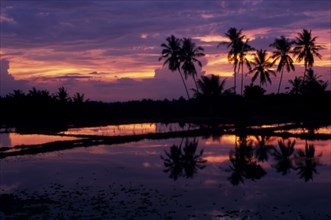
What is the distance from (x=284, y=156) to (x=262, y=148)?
8.68 feet

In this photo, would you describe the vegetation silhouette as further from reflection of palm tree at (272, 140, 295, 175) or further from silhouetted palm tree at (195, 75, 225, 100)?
reflection of palm tree at (272, 140, 295, 175)

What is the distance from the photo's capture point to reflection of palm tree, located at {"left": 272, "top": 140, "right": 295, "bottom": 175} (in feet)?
49.7

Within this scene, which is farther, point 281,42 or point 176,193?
point 281,42

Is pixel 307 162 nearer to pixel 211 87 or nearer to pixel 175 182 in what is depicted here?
pixel 175 182

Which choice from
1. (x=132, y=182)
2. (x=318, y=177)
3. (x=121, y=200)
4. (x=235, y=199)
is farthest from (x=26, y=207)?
(x=318, y=177)

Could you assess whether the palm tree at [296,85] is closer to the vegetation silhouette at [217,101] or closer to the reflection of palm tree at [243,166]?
the vegetation silhouette at [217,101]

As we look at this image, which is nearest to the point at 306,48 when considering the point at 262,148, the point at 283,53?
the point at 283,53

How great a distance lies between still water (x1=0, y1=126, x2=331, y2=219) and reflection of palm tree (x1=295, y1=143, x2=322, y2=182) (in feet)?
0.10

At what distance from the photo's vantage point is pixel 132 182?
13.5m

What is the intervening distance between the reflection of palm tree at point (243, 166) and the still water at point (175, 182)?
1.2 inches

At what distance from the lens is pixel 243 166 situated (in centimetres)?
1586

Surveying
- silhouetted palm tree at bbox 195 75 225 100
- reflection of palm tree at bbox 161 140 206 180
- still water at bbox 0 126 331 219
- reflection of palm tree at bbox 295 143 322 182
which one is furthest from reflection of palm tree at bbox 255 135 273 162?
silhouetted palm tree at bbox 195 75 225 100

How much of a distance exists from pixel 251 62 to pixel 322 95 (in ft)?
25.4

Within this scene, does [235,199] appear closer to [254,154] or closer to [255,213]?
[255,213]
